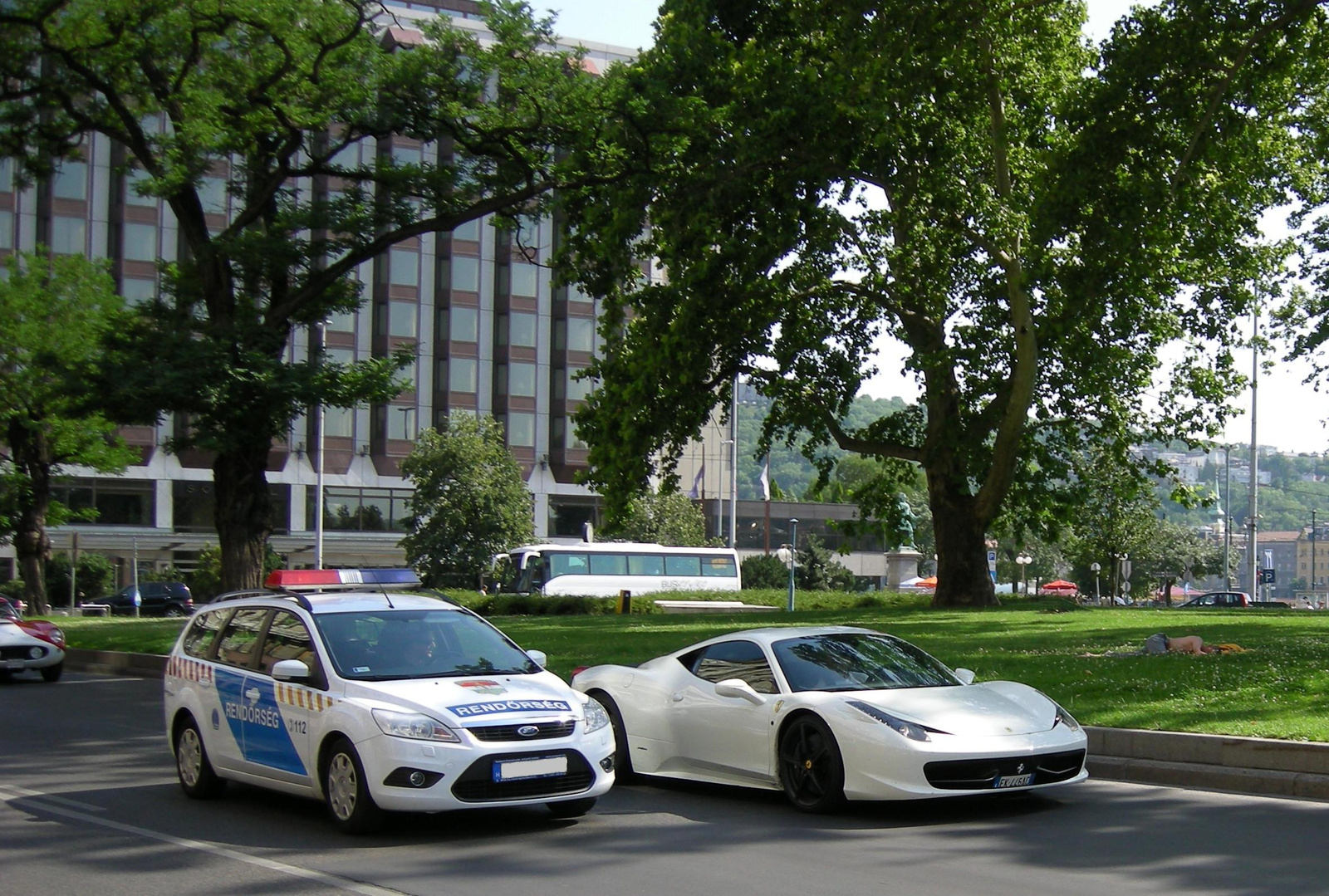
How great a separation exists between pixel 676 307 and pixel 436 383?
149ft

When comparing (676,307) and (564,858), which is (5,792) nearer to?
(564,858)

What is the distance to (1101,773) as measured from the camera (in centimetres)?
1112

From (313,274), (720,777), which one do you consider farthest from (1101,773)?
(313,274)

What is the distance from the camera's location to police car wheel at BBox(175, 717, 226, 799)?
32.6 feet

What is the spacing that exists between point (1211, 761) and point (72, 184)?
62752 mm

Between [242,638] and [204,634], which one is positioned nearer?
[242,638]

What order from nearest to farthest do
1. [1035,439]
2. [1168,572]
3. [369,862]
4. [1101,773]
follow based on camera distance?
[369,862]
[1101,773]
[1035,439]
[1168,572]

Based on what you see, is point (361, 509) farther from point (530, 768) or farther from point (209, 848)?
point (530, 768)

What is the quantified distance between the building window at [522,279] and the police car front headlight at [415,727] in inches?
2538

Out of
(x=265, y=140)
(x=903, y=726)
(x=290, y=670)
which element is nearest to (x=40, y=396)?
(x=265, y=140)

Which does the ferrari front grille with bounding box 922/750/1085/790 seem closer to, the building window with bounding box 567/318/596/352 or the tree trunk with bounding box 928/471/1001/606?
the tree trunk with bounding box 928/471/1001/606

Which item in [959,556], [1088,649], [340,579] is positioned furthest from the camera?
[959,556]

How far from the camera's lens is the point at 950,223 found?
1100 inches

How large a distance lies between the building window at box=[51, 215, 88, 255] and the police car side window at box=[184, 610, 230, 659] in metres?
57.7
